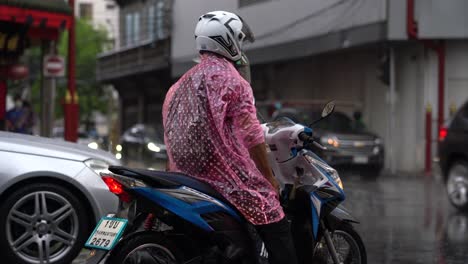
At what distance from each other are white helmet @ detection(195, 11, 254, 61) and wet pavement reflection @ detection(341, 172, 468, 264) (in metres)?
3.29

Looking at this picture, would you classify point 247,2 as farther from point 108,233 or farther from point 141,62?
point 108,233

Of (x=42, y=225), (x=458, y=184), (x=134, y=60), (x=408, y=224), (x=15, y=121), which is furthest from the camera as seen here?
(x=134, y=60)

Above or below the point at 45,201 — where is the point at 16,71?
above

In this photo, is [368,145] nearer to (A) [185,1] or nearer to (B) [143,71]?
(A) [185,1]

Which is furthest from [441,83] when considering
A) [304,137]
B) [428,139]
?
[304,137]

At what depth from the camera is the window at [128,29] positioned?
46.9 meters

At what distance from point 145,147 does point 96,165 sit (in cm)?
1589

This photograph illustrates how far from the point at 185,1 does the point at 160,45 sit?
409 cm

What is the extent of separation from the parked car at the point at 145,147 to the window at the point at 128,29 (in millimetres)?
19503

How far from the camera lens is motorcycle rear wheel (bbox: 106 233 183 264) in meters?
4.66

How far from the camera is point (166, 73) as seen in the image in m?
40.6

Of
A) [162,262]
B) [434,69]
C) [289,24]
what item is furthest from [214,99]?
[289,24]

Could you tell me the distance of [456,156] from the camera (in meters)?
12.4

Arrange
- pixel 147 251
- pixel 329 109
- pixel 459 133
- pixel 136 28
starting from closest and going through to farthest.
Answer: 1. pixel 147 251
2. pixel 329 109
3. pixel 459 133
4. pixel 136 28
